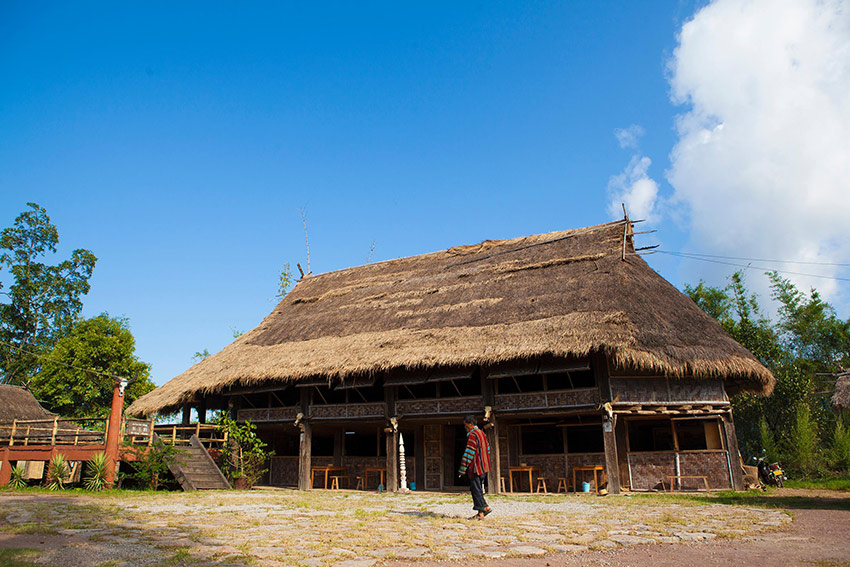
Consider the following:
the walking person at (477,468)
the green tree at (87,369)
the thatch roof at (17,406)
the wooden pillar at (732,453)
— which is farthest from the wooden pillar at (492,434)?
the green tree at (87,369)

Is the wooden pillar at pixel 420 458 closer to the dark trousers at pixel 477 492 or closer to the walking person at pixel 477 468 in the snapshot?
the walking person at pixel 477 468

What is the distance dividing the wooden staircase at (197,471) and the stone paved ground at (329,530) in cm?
400

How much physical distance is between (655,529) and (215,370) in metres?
15.3

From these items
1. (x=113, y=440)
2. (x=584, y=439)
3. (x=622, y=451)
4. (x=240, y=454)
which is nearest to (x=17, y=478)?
(x=113, y=440)

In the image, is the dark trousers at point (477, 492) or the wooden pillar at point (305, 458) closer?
the dark trousers at point (477, 492)

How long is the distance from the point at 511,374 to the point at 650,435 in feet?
14.7

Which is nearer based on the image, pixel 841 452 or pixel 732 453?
pixel 732 453

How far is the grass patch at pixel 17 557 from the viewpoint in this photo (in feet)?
15.0

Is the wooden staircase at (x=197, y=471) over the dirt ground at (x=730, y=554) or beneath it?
over

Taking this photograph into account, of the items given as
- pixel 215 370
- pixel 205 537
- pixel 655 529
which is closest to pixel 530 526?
pixel 655 529

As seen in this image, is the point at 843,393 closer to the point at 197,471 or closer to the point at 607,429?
the point at 607,429

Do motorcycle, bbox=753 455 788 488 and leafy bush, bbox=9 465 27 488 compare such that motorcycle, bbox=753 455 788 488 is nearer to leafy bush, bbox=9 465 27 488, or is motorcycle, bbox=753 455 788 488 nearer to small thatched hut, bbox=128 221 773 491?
small thatched hut, bbox=128 221 773 491

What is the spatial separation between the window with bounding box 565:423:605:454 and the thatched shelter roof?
20.0ft

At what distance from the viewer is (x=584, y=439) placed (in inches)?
642
